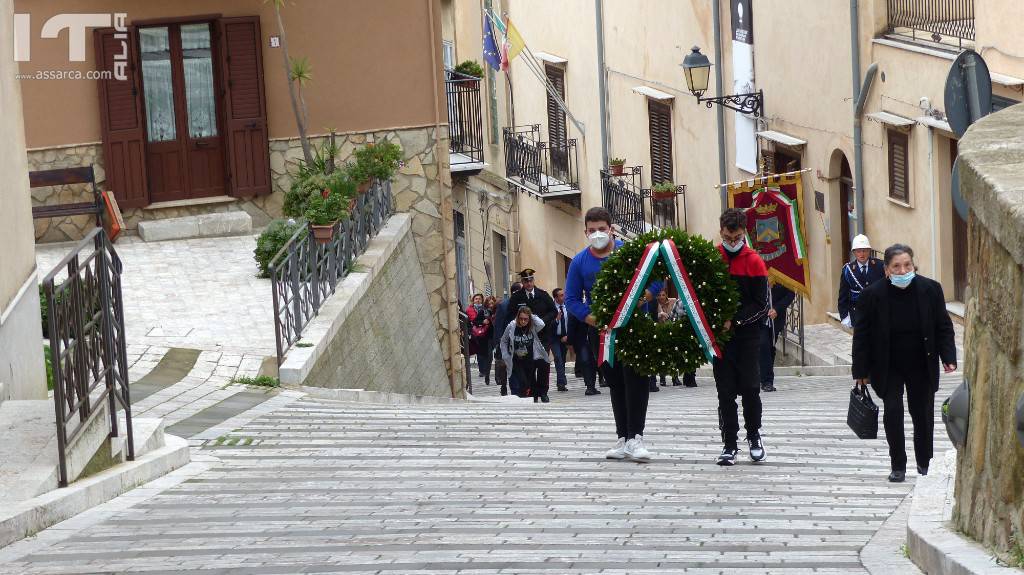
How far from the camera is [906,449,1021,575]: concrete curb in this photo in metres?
5.21

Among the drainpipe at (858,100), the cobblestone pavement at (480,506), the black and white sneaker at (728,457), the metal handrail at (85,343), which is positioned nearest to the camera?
the cobblestone pavement at (480,506)

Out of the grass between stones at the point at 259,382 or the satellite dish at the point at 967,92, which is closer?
the satellite dish at the point at 967,92

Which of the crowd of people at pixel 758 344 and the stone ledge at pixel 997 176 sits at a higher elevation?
the stone ledge at pixel 997 176

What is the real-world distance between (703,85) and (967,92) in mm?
17602

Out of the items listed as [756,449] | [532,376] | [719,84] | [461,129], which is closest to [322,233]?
[532,376]

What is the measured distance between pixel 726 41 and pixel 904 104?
653 cm

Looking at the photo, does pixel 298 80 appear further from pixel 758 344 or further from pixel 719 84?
pixel 758 344

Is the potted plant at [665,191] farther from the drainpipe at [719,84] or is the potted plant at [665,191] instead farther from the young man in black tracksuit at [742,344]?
the young man in black tracksuit at [742,344]

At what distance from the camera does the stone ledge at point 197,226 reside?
20.4 meters

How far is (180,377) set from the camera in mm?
13617

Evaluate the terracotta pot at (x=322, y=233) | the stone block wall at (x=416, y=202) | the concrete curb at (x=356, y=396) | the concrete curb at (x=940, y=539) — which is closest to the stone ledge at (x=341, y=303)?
the concrete curb at (x=356, y=396)

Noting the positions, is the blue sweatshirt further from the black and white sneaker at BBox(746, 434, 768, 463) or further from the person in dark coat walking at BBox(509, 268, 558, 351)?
the person in dark coat walking at BBox(509, 268, 558, 351)

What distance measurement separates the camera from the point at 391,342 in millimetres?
18094

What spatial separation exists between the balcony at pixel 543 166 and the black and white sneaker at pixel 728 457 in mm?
24341
